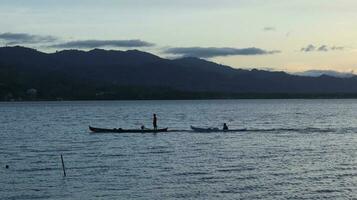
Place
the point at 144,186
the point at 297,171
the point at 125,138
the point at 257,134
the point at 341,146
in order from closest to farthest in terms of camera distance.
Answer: the point at 144,186
the point at 297,171
the point at 341,146
the point at 125,138
the point at 257,134

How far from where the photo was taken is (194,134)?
89.1 m

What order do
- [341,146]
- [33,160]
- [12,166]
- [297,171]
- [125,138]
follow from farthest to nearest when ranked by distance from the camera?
[125,138] < [341,146] < [33,160] < [12,166] < [297,171]

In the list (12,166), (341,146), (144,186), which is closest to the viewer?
(144,186)

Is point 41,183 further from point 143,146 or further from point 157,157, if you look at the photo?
point 143,146

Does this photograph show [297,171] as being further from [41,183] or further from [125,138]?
[125,138]

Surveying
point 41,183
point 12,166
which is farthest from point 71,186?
point 12,166

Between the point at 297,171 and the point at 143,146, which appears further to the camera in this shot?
the point at 143,146

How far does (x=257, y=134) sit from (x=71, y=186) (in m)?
50.9

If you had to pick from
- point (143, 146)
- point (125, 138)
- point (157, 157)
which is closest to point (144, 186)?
point (157, 157)

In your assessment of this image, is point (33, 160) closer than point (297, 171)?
No

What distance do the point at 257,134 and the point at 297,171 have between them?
40.9 m

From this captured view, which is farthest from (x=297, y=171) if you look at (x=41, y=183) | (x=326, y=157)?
(x=41, y=183)

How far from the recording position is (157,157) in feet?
190

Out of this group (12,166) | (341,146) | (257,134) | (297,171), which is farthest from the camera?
(257,134)
